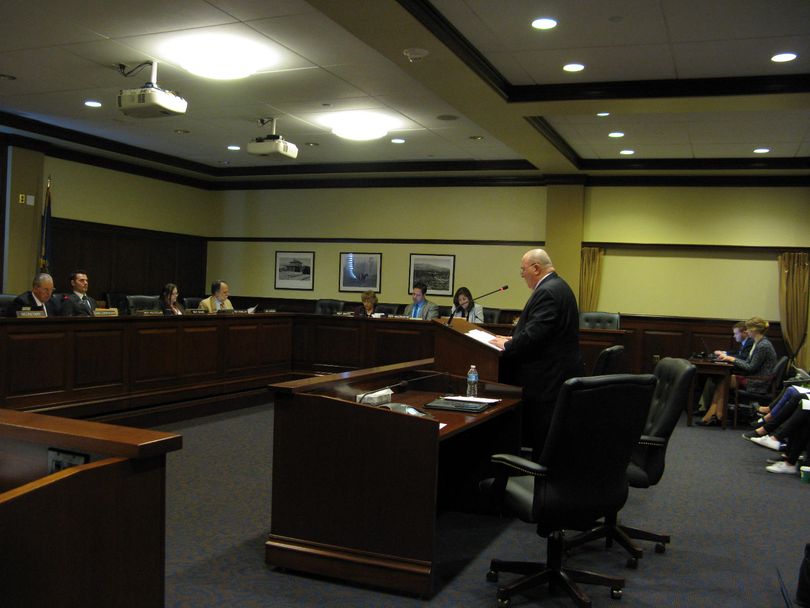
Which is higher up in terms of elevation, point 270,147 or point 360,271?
point 270,147

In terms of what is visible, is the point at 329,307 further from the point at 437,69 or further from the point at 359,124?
the point at 437,69

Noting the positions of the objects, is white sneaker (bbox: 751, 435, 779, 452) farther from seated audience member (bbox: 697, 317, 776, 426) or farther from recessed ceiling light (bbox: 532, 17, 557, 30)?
recessed ceiling light (bbox: 532, 17, 557, 30)

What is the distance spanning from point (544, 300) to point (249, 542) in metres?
2.05

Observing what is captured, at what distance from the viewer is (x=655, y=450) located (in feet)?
12.2

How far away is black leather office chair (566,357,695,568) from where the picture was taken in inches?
145

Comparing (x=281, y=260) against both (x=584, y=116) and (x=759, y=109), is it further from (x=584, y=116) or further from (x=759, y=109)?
(x=759, y=109)

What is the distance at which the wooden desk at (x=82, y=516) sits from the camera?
4.72ft

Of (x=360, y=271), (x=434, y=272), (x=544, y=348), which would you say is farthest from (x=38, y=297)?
(x=434, y=272)

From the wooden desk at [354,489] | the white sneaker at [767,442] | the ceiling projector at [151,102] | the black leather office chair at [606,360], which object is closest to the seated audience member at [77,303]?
the ceiling projector at [151,102]

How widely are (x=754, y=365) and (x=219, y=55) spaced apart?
6.16m

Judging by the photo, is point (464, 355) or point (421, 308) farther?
point (421, 308)

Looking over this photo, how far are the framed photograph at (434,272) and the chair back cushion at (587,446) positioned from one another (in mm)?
8649

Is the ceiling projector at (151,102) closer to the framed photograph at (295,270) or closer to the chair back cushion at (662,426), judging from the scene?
the chair back cushion at (662,426)

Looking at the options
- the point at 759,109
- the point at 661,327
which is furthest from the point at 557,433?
the point at 661,327
